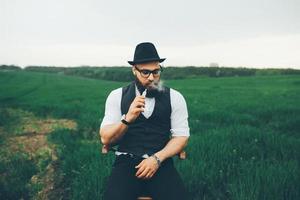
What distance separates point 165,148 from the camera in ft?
11.9

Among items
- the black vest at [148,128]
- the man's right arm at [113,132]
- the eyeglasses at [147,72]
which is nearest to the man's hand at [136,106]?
the man's right arm at [113,132]

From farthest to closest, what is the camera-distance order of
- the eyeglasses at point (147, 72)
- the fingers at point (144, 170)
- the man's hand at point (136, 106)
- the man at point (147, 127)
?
the eyeglasses at point (147, 72) < the man at point (147, 127) < the fingers at point (144, 170) < the man's hand at point (136, 106)

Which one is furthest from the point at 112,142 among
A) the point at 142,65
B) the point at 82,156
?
the point at 82,156

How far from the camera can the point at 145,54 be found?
3.71 metres

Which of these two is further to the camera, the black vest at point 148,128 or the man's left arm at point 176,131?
the black vest at point 148,128

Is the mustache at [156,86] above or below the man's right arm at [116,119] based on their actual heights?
above

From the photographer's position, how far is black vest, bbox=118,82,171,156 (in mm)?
3695

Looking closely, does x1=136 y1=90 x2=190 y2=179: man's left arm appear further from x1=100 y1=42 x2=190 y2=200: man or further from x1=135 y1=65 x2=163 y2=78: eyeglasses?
x1=135 y1=65 x2=163 y2=78: eyeglasses

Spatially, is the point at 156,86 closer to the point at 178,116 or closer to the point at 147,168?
the point at 178,116

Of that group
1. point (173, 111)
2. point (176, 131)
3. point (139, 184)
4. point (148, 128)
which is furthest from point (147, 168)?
point (173, 111)

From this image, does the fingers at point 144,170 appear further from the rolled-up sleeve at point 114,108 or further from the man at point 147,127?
the rolled-up sleeve at point 114,108

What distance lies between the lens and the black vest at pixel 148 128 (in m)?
3.70

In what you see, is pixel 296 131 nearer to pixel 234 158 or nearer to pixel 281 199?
pixel 234 158

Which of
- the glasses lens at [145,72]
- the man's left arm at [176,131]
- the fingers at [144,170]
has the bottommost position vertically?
the fingers at [144,170]
